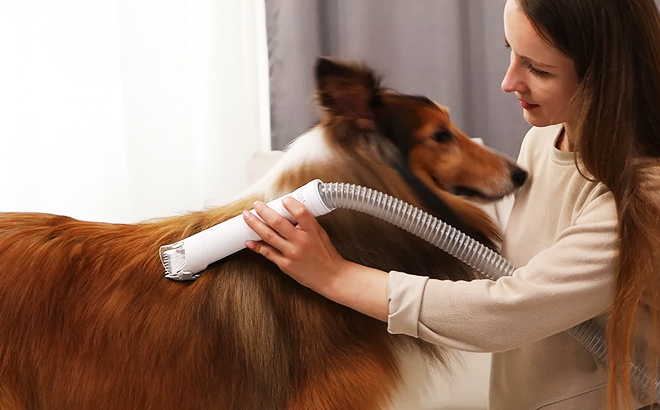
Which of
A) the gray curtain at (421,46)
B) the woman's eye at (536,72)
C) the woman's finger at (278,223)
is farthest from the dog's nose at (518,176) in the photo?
the gray curtain at (421,46)

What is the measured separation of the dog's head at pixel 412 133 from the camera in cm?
112

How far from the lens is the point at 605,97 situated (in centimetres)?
100

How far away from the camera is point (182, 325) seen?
3.45 ft

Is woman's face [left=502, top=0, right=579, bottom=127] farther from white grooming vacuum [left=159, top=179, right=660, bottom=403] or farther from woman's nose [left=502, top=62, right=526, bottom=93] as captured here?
white grooming vacuum [left=159, top=179, right=660, bottom=403]

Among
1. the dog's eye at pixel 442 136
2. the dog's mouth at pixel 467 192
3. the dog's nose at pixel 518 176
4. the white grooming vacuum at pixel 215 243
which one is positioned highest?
the dog's eye at pixel 442 136

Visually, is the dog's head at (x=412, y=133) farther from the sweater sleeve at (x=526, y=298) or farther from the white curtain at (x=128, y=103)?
the white curtain at (x=128, y=103)

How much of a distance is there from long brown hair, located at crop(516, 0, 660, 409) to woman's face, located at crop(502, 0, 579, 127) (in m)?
0.01

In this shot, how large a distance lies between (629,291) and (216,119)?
4.85 ft

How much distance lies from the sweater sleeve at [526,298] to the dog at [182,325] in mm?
111

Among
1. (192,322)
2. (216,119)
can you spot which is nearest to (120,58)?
(216,119)

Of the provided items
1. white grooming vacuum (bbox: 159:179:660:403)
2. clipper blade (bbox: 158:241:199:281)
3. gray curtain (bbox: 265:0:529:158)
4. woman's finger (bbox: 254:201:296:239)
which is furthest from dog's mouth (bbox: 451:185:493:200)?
gray curtain (bbox: 265:0:529:158)

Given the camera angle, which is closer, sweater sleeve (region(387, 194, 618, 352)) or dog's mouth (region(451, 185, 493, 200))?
sweater sleeve (region(387, 194, 618, 352))

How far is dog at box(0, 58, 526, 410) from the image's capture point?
3.40ft

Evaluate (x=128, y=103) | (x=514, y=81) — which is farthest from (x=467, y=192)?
(x=128, y=103)
